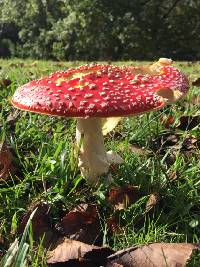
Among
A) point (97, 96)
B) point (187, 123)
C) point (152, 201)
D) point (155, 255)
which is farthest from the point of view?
point (187, 123)

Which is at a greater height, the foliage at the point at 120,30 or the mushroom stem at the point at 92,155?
the mushroom stem at the point at 92,155

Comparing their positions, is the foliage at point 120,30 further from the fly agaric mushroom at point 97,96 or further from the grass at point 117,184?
the fly agaric mushroom at point 97,96

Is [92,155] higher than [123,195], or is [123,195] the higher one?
[92,155]

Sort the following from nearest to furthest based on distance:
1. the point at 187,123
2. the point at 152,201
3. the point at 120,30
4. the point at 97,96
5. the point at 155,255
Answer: the point at 155,255, the point at 97,96, the point at 152,201, the point at 187,123, the point at 120,30

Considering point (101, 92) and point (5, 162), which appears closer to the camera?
point (101, 92)

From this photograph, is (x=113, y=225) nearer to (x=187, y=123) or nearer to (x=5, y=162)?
(x=5, y=162)

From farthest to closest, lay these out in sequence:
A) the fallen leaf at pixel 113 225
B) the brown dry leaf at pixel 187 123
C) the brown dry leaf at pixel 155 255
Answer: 1. the brown dry leaf at pixel 187 123
2. the fallen leaf at pixel 113 225
3. the brown dry leaf at pixel 155 255

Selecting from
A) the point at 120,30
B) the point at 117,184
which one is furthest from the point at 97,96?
the point at 120,30

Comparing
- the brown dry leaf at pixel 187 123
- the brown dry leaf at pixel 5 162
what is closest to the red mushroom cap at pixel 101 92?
the brown dry leaf at pixel 5 162
